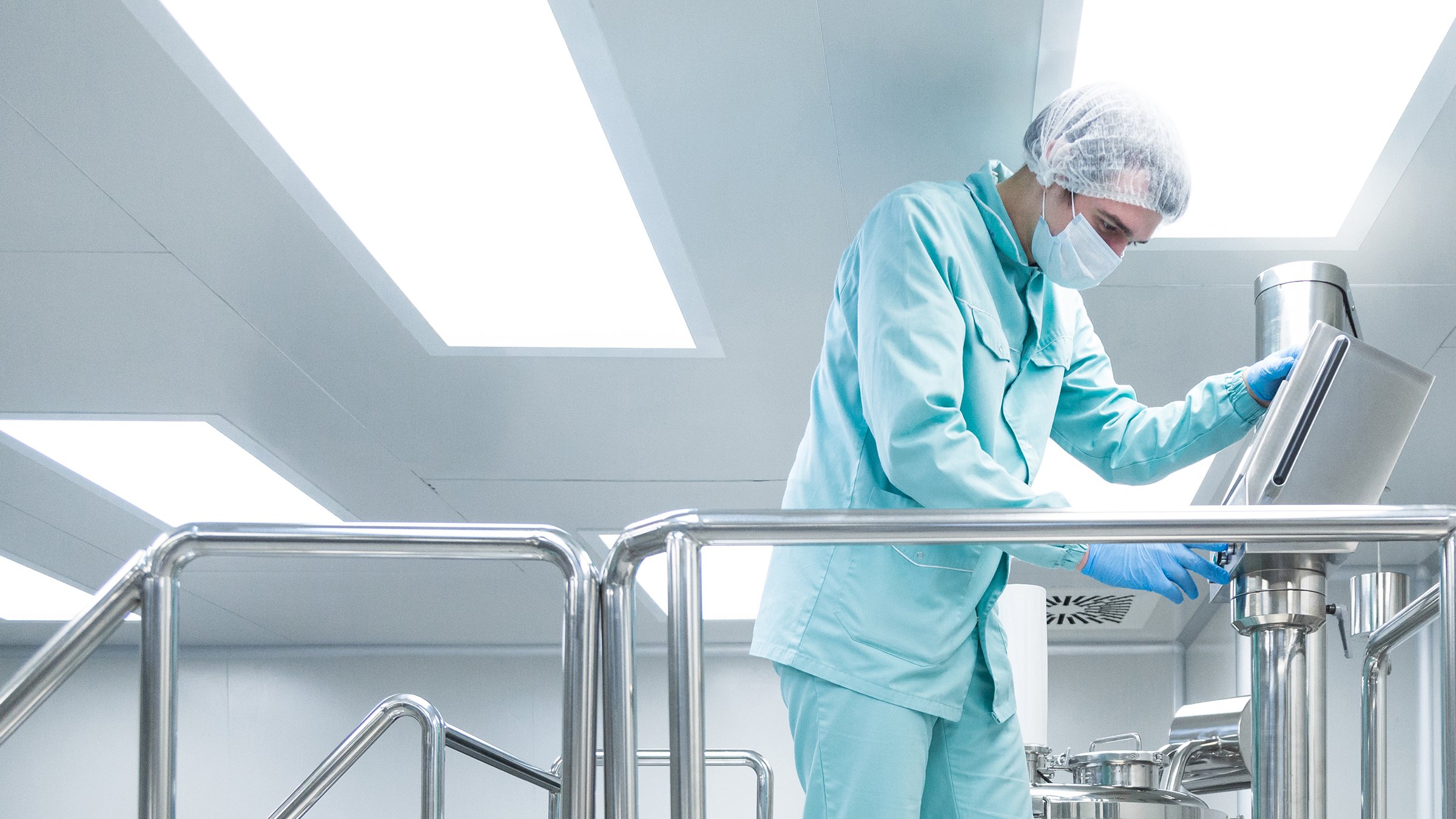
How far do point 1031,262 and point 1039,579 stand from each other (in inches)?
151

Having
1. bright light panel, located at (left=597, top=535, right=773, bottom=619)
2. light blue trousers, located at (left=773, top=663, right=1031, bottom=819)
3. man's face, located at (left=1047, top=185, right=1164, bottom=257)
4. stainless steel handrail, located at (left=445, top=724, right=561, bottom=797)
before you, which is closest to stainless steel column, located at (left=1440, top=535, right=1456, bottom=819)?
light blue trousers, located at (left=773, top=663, right=1031, bottom=819)

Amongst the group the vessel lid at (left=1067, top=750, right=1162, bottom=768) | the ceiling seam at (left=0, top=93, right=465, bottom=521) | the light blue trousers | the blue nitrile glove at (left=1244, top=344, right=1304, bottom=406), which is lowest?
the vessel lid at (left=1067, top=750, right=1162, bottom=768)

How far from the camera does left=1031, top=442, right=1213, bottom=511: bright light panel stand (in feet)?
13.9

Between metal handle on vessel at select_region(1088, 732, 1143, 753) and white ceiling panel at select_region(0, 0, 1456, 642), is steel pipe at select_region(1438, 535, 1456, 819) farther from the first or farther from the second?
metal handle on vessel at select_region(1088, 732, 1143, 753)

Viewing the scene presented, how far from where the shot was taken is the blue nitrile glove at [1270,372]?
1753 mm

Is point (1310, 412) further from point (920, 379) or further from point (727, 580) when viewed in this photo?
point (727, 580)

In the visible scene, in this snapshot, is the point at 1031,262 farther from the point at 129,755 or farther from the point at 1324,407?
the point at 129,755

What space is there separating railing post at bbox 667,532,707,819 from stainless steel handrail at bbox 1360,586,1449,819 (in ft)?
2.42

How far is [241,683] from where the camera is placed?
6.64 m

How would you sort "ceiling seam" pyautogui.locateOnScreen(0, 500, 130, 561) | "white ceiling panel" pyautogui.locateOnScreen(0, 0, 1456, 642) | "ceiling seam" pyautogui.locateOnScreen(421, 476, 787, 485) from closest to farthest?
"white ceiling panel" pyautogui.locateOnScreen(0, 0, 1456, 642)
"ceiling seam" pyautogui.locateOnScreen(421, 476, 787, 485)
"ceiling seam" pyautogui.locateOnScreen(0, 500, 130, 561)

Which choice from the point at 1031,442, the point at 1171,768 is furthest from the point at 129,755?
the point at 1031,442

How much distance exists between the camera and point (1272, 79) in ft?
7.60

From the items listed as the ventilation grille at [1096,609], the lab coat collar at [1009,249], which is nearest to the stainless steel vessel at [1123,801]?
the lab coat collar at [1009,249]

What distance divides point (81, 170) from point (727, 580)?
11.6 feet
